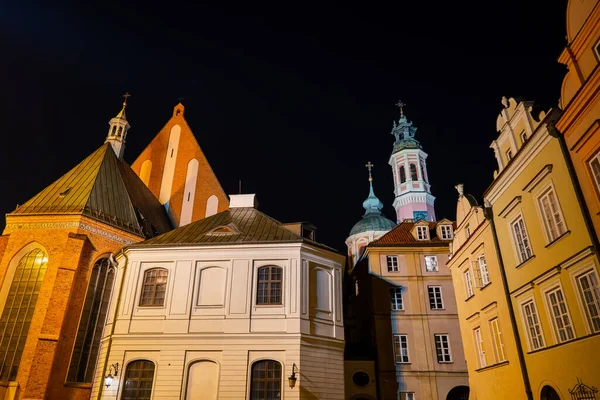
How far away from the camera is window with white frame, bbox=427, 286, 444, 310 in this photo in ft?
84.7

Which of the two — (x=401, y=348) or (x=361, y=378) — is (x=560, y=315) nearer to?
(x=361, y=378)

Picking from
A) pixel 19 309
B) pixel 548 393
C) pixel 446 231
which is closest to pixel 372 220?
pixel 446 231

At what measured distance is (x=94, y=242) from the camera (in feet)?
79.4

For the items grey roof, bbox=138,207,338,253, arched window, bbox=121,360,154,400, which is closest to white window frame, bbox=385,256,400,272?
grey roof, bbox=138,207,338,253

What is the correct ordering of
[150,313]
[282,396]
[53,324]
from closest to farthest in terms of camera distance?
[282,396] → [150,313] → [53,324]

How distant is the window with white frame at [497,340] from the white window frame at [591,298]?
4993mm

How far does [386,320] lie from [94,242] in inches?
691

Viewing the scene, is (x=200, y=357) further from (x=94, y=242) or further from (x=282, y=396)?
(x=94, y=242)

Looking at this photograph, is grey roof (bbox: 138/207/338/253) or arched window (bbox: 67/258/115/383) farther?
arched window (bbox: 67/258/115/383)

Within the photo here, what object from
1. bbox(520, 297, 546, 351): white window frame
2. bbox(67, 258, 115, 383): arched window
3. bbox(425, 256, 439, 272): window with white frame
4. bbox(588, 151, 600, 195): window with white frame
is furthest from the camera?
bbox(425, 256, 439, 272): window with white frame

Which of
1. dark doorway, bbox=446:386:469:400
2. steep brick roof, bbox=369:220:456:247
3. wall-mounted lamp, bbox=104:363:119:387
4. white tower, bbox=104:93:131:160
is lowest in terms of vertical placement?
dark doorway, bbox=446:386:469:400

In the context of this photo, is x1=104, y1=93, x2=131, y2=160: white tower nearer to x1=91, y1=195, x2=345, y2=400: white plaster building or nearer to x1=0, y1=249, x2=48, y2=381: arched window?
x1=0, y1=249, x2=48, y2=381: arched window

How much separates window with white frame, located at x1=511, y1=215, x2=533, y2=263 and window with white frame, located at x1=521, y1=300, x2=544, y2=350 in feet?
4.86

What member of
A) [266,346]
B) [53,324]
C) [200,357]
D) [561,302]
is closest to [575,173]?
[561,302]
